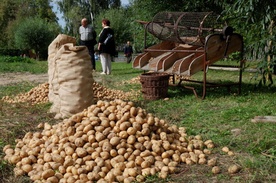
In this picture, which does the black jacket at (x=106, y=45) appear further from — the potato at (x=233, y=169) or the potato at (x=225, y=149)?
the potato at (x=233, y=169)

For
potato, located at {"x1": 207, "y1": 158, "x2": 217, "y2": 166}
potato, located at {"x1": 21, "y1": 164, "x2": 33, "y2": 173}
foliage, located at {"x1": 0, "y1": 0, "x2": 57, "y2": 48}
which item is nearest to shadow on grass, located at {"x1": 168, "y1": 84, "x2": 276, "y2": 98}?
potato, located at {"x1": 207, "y1": 158, "x2": 217, "y2": 166}

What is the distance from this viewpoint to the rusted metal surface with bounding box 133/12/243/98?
675 cm

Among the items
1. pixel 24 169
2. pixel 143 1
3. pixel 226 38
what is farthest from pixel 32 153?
pixel 143 1

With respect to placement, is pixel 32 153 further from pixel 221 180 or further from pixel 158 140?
pixel 221 180

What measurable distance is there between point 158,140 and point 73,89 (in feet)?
7.12

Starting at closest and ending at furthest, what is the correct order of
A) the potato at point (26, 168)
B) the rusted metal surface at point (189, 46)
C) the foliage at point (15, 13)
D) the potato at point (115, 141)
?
the potato at point (26, 168) → the potato at point (115, 141) → the rusted metal surface at point (189, 46) → the foliage at point (15, 13)

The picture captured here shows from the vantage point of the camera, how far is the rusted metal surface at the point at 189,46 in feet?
22.2

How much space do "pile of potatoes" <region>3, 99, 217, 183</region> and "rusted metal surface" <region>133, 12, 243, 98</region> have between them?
114 inches

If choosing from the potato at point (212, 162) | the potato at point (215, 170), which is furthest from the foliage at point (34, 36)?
the potato at point (215, 170)

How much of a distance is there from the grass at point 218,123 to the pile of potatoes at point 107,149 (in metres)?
0.15

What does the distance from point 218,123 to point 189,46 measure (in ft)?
11.3

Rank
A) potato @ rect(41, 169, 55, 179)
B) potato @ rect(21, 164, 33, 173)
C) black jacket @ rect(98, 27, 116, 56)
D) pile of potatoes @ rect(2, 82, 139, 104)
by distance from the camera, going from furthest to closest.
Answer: black jacket @ rect(98, 27, 116, 56)
pile of potatoes @ rect(2, 82, 139, 104)
potato @ rect(21, 164, 33, 173)
potato @ rect(41, 169, 55, 179)

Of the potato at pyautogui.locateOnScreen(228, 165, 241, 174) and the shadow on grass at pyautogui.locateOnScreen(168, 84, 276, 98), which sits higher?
the shadow on grass at pyautogui.locateOnScreen(168, 84, 276, 98)

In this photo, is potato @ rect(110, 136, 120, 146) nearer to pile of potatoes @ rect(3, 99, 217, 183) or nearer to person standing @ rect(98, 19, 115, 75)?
pile of potatoes @ rect(3, 99, 217, 183)
